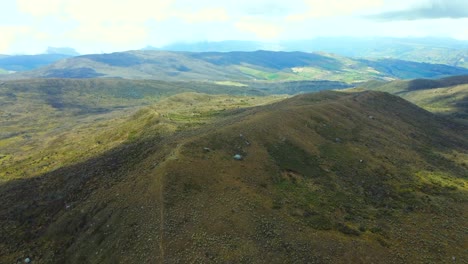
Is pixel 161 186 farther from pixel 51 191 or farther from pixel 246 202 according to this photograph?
pixel 51 191

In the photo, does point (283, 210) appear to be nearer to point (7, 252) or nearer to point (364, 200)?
point (364, 200)

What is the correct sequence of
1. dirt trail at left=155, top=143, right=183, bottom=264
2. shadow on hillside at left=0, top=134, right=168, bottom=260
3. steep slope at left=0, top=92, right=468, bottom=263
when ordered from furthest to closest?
shadow on hillside at left=0, top=134, right=168, bottom=260, steep slope at left=0, top=92, right=468, bottom=263, dirt trail at left=155, top=143, right=183, bottom=264

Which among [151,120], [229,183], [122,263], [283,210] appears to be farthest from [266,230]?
[151,120]

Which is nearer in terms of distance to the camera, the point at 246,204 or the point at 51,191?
the point at 246,204

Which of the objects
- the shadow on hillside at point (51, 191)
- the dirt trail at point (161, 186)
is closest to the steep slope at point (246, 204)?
the dirt trail at point (161, 186)

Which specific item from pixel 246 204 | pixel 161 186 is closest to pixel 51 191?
pixel 161 186

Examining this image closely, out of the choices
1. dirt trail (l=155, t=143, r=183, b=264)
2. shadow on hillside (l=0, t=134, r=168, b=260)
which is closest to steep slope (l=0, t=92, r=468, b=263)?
dirt trail (l=155, t=143, r=183, b=264)

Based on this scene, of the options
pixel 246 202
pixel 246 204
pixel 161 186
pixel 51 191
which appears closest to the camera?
pixel 246 204

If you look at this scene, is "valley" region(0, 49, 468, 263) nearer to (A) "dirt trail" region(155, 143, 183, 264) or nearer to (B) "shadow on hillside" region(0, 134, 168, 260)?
(A) "dirt trail" region(155, 143, 183, 264)
